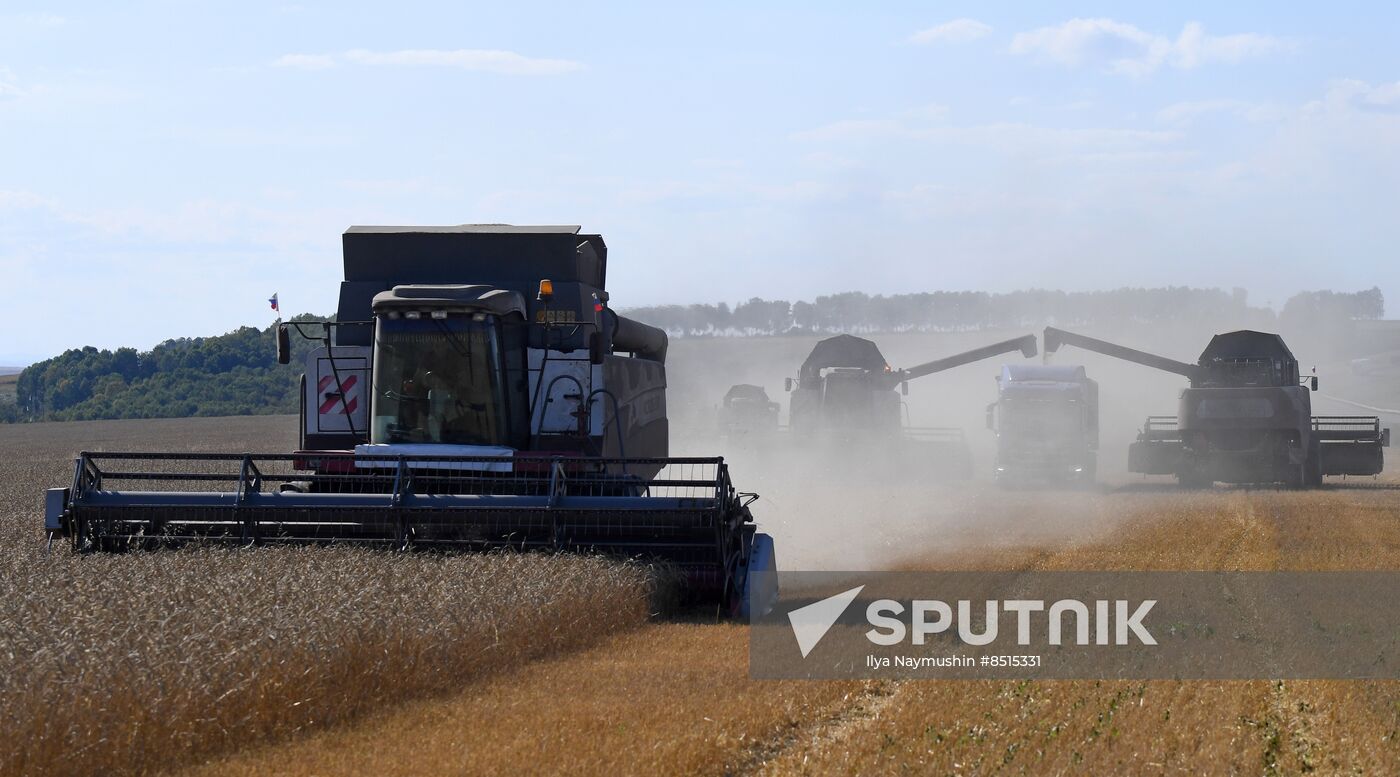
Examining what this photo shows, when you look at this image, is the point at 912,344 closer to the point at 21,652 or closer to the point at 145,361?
the point at 145,361

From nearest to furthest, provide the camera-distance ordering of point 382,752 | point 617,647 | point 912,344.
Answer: point 382,752, point 617,647, point 912,344

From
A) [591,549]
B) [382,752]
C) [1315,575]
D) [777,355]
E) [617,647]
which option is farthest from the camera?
[777,355]

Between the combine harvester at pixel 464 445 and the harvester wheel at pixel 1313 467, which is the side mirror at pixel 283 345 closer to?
the combine harvester at pixel 464 445

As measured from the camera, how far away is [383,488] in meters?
12.1

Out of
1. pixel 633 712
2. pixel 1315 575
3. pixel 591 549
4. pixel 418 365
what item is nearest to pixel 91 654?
pixel 633 712

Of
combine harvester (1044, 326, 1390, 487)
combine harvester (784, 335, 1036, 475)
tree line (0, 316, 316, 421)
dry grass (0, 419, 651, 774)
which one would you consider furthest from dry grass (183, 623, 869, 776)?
tree line (0, 316, 316, 421)

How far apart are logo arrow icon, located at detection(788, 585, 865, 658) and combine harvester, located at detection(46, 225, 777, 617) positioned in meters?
0.39

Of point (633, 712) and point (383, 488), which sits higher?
point (383, 488)

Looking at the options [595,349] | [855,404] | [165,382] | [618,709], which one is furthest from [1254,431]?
[165,382]

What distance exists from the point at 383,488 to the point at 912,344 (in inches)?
3437

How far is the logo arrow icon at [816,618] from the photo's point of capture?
945cm

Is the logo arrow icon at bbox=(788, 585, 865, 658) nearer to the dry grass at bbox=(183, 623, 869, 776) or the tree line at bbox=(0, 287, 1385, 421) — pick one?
the dry grass at bbox=(183, 623, 869, 776)

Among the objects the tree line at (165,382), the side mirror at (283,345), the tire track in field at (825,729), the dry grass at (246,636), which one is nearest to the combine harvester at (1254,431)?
the dry grass at (246,636)

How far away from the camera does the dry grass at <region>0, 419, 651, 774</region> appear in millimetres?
6250
